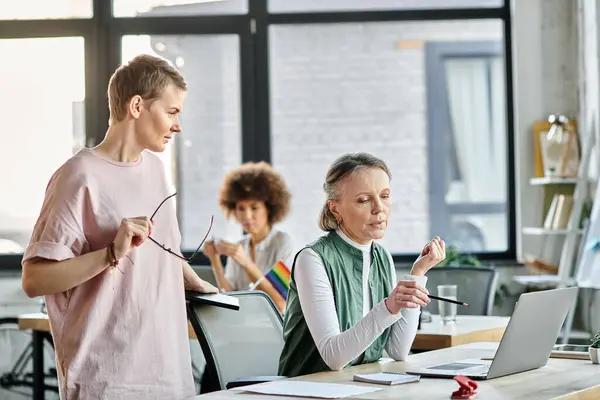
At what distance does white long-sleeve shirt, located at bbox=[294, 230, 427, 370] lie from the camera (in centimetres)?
249

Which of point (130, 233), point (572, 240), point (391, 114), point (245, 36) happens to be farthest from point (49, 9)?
point (130, 233)

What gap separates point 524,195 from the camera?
20.6 ft

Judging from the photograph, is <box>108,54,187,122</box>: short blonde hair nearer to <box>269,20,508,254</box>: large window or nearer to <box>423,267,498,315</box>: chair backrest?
<box>423,267,498,315</box>: chair backrest

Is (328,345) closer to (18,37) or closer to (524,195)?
(524,195)

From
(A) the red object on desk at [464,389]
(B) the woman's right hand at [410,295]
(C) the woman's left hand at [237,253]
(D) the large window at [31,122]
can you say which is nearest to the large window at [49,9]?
(D) the large window at [31,122]

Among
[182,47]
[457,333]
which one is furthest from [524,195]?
[457,333]

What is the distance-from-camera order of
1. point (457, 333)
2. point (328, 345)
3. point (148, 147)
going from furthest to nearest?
point (457, 333)
point (328, 345)
point (148, 147)

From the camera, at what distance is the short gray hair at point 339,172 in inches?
110

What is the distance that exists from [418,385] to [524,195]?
426 centimetres

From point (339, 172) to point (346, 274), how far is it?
288 millimetres

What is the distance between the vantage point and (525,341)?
93.4 inches

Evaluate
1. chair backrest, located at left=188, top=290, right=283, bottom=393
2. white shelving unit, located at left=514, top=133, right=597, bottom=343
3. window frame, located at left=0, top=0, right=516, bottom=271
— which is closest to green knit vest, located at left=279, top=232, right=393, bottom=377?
chair backrest, located at left=188, top=290, right=283, bottom=393

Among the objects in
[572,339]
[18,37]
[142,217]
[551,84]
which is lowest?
[572,339]

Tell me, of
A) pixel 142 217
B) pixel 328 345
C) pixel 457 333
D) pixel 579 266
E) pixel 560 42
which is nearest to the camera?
pixel 142 217
